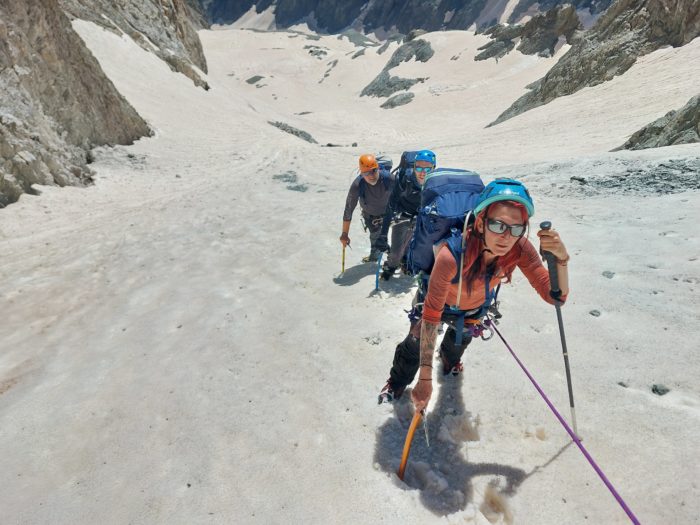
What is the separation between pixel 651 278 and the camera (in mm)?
4891

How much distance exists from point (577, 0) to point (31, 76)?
8904 centimetres

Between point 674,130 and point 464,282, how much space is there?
10.9 meters

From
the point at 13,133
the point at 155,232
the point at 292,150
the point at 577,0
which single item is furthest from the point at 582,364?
the point at 577,0

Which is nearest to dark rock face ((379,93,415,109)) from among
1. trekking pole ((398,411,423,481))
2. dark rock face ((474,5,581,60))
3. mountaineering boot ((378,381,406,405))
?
dark rock face ((474,5,581,60))

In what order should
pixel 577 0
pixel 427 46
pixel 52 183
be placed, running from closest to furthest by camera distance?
1. pixel 52 183
2. pixel 427 46
3. pixel 577 0

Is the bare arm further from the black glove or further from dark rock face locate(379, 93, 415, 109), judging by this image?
dark rock face locate(379, 93, 415, 109)

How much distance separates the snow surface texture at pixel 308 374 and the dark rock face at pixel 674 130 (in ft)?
5.01

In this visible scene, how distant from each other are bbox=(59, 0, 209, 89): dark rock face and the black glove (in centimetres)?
3049

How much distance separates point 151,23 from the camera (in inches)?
1351

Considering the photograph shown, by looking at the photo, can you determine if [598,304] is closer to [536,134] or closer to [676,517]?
[676,517]

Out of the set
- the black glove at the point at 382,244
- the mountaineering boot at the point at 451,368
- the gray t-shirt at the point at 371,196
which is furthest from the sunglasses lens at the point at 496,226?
the black glove at the point at 382,244

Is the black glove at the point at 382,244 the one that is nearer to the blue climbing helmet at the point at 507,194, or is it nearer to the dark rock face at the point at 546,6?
the blue climbing helmet at the point at 507,194

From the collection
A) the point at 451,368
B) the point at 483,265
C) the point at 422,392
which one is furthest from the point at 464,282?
the point at 451,368

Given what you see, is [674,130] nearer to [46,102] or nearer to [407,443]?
[407,443]
